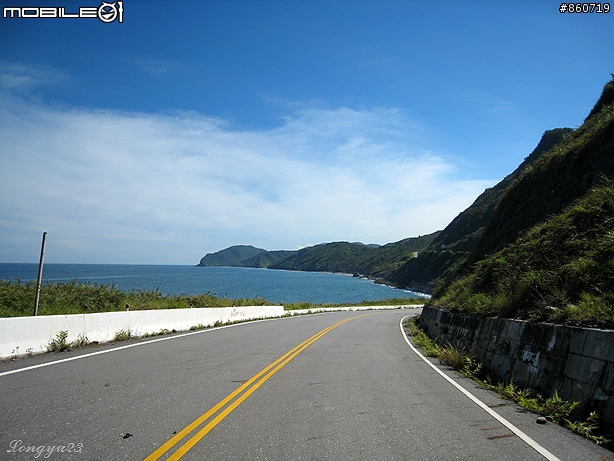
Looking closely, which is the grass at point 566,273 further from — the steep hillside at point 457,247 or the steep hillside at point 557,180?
the steep hillside at point 457,247

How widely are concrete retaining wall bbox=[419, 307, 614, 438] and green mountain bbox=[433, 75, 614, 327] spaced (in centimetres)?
39

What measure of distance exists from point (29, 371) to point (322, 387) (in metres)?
5.29

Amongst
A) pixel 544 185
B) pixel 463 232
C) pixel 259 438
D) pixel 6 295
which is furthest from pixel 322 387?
pixel 463 232

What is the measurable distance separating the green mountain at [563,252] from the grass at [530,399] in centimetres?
142

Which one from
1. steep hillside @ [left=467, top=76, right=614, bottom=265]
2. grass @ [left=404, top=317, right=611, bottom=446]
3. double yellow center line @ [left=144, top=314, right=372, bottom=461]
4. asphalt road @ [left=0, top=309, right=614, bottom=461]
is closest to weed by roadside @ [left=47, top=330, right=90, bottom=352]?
asphalt road @ [left=0, top=309, right=614, bottom=461]

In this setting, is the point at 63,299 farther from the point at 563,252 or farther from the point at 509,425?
the point at 563,252

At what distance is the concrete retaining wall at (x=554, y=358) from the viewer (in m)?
5.85

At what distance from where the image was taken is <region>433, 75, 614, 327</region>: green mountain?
8.09 meters

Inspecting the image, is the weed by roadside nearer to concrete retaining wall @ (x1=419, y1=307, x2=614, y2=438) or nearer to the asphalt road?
the asphalt road

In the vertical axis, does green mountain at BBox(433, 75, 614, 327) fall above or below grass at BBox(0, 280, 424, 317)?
above

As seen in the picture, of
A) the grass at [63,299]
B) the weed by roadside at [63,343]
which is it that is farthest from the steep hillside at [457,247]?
the weed by roadside at [63,343]

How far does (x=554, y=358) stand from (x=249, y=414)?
17.1 feet

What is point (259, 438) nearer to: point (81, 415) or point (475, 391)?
point (81, 415)

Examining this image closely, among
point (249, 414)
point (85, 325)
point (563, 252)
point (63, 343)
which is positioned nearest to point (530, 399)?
point (249, 414)
